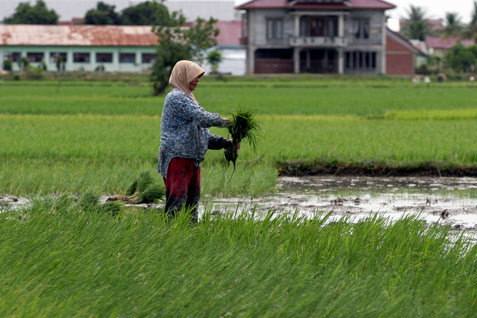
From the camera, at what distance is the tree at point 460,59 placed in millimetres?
48281

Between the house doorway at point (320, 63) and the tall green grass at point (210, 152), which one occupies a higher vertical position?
the house doorway at point (320, 63)

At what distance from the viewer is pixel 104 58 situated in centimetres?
5016

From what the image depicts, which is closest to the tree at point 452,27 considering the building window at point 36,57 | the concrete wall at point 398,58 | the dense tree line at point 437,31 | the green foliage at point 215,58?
the dense tree line at point 437,31

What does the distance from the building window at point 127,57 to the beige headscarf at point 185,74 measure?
45258 mm

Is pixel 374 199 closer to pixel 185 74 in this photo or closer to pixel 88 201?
pixel 185 74

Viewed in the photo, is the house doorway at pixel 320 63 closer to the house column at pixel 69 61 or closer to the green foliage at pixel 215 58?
the green foliage at pixel 215 58

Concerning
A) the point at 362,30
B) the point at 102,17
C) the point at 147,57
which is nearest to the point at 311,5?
the point at 362,30

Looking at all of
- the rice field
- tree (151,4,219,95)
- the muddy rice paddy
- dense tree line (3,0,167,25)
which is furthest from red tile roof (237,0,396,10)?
the rice field

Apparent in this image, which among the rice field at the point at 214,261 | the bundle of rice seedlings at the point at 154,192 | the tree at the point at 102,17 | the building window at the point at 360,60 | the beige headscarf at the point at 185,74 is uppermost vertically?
the tree at the point at 102,17

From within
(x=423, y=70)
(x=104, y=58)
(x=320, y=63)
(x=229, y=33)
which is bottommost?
(x=423, y=70)

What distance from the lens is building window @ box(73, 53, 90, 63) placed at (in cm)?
5006

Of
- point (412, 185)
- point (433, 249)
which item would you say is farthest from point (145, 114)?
point (433, 249)

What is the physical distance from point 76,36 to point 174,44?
84.6 ft

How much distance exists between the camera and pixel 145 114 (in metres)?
18.3
